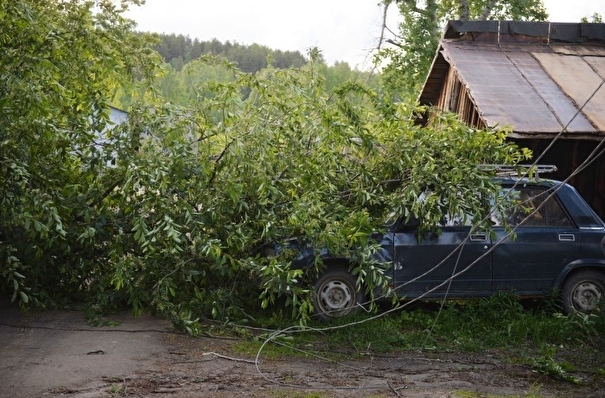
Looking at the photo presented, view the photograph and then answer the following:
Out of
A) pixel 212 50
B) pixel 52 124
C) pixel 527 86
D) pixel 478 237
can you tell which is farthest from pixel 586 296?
pixel 212 50

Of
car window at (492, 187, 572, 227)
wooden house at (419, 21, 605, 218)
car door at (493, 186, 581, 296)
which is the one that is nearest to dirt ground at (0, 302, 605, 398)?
car door at (493, 186, 581, 296)

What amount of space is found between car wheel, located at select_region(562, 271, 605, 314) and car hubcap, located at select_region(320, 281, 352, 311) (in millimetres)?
2613

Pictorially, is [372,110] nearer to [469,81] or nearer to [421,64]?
[469,81]

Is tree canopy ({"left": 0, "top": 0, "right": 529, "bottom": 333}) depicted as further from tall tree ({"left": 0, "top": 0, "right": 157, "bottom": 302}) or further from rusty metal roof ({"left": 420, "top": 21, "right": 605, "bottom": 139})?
rusty metal roof ({"left": 420, "top": 21, "right": 605, "bottom": 139})

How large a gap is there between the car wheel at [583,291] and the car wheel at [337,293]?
248 centimetres

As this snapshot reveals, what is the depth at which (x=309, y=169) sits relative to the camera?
10.2m

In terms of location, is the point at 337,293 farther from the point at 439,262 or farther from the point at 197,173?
the point at 197,173

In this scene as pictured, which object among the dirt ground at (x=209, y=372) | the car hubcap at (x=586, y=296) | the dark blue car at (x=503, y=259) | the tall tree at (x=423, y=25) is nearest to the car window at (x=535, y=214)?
the dark blue car at (x=503, y=259)

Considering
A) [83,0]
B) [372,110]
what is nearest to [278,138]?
[372,110]

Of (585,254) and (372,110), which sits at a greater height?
(372,110)

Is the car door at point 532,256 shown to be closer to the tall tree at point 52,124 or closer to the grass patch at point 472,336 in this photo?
the grass patch at point 472,336

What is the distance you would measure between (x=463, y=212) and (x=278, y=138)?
2296mm

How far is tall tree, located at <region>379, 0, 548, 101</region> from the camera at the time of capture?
29.0 metres

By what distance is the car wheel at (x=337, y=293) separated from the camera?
10.1m
